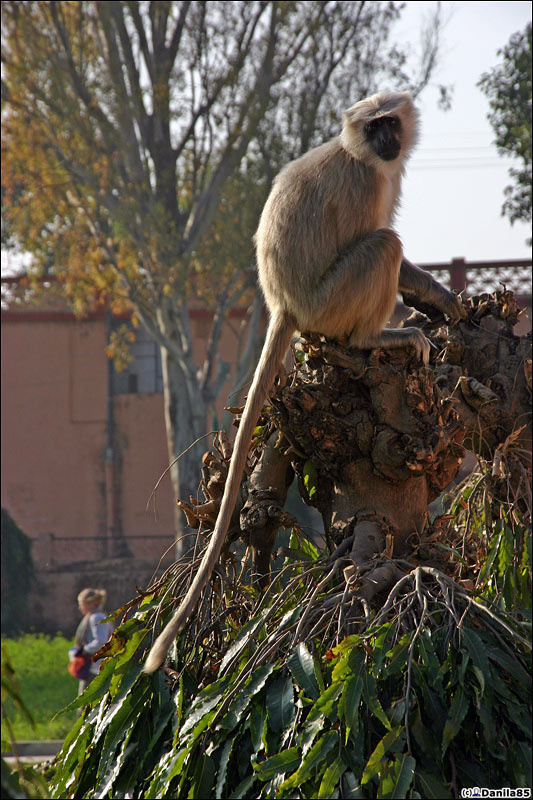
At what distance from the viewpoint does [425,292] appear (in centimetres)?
283

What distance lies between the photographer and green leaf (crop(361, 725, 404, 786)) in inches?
64.3

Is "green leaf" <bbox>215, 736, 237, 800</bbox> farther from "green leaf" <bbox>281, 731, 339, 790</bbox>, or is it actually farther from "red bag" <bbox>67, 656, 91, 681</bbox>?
"red bag" <bbox>67, 656, 91, 681</bbox>

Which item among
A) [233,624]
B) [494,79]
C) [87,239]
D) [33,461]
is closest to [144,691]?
[233,624]

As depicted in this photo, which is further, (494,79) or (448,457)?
(494,79)

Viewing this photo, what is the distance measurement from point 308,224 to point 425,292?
43 centimetres

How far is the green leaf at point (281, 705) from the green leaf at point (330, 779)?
184 millimetres

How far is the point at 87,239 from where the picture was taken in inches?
451

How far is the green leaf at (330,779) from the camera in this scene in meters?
1.65

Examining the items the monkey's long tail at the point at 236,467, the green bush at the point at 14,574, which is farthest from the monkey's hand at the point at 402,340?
the green bush at the point at 14,574

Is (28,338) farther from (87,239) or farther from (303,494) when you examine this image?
(303,494)

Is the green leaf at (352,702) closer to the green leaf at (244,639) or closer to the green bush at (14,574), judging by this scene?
the green leaf at (244,639)

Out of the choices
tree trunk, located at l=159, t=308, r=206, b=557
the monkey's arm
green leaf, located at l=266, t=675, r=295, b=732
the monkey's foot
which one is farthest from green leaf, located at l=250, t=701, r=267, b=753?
tree trunk, located at l=159, t=308, r=206, b=557

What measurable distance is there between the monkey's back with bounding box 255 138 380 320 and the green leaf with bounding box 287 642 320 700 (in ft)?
3.39

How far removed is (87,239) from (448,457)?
9.51 metres
